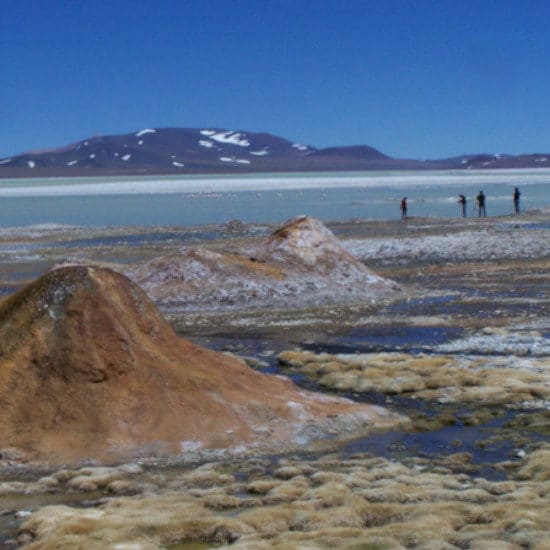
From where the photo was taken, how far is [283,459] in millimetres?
9547

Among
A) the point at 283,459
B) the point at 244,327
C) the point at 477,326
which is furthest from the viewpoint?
the point at 244,327

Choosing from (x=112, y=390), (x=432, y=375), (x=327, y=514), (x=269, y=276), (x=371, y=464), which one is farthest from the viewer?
(x=269, y=276)

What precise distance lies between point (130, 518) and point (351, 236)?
3120 centimetres

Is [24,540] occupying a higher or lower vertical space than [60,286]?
lower

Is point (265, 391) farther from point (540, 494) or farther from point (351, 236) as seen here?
point (351, 236)

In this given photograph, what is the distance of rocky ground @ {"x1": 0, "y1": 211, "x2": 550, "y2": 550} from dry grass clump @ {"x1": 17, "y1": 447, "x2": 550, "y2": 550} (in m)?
0.02

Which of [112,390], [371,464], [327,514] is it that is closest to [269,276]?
[112,390]

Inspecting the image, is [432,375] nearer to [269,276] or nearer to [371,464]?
[371,464]

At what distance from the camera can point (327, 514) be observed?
743 cm

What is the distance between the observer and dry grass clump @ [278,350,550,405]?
39.1 ft

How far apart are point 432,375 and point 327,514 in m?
5.69

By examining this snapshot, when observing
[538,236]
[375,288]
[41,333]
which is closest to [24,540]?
[41,333]

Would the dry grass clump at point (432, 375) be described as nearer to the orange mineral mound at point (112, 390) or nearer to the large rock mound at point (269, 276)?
the orange mineral mound at point (112, 390)

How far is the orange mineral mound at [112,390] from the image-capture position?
9.76 m
